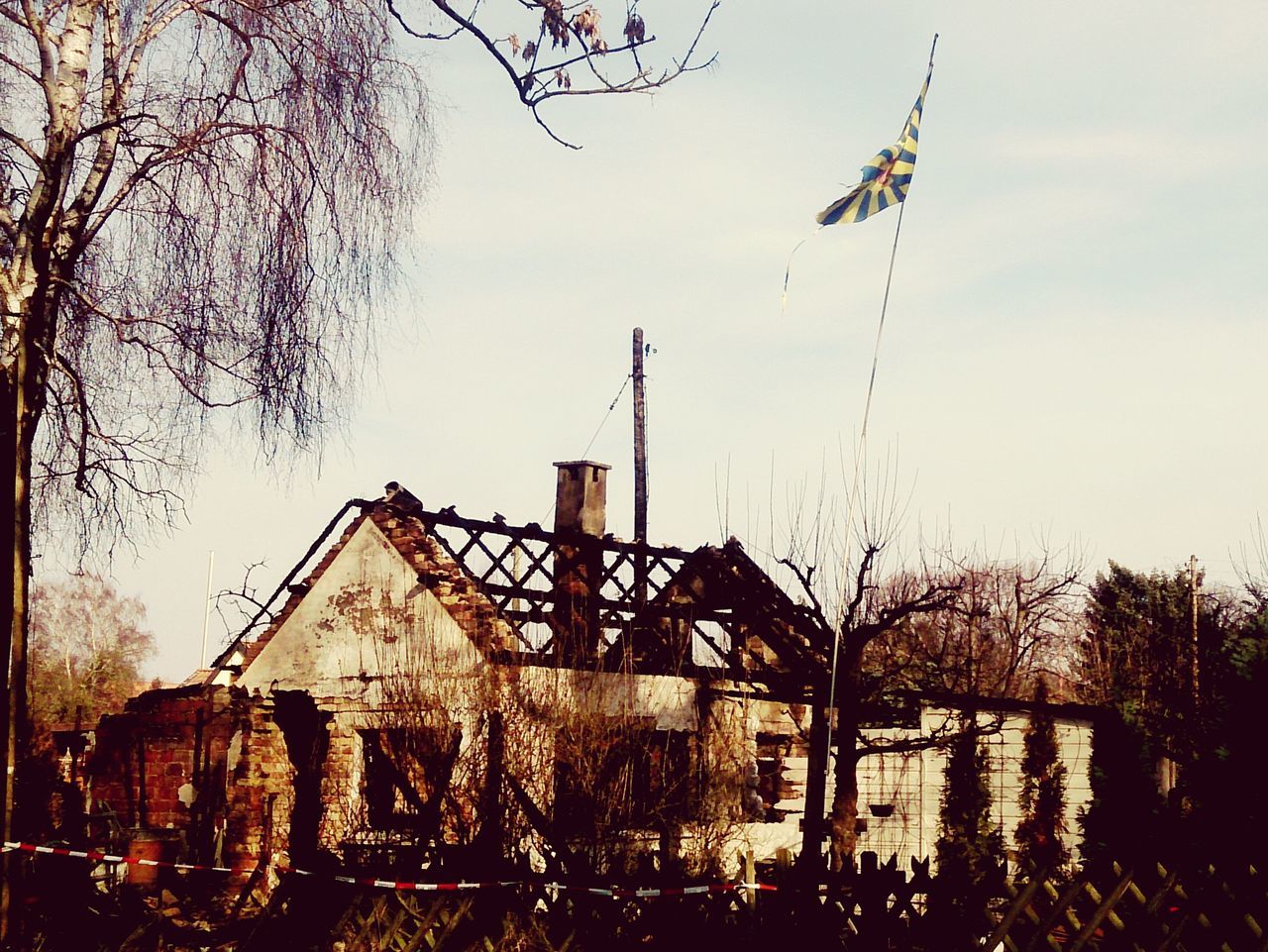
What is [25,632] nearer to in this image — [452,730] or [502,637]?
[452,730]

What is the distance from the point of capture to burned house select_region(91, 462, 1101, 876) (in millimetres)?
11531

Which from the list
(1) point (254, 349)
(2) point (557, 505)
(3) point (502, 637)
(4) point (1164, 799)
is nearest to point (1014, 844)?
(4) point (1164, 799)

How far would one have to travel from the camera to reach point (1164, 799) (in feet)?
61.3

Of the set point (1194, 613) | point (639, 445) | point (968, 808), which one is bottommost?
point (968, 808)

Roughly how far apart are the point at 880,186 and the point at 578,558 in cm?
724

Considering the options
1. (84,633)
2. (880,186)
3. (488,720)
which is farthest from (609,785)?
(84,633)

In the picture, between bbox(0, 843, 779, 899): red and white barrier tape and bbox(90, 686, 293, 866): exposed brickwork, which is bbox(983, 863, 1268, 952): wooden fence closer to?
bbox(0, 843, 779, 899): red and white barrier tape

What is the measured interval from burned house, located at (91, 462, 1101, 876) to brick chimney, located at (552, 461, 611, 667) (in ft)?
0.12

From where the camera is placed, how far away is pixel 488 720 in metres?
11.7

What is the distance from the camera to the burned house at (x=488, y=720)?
11531 millimetres

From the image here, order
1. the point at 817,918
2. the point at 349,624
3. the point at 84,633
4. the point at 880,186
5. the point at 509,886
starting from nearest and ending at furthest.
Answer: the point at 817,918 < the point at 509,886 < the point at 880,186 < the point at 349,624 < the point at 84,633

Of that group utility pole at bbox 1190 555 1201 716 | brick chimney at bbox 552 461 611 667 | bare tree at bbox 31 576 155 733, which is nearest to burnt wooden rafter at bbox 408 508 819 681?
brick chimney at bbox 552 461 611 667

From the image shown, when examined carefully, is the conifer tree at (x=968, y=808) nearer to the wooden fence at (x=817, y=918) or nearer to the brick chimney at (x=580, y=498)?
the brick chimney at (x=580, y=498)

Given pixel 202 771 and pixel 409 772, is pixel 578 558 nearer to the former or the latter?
pixel 202 771
